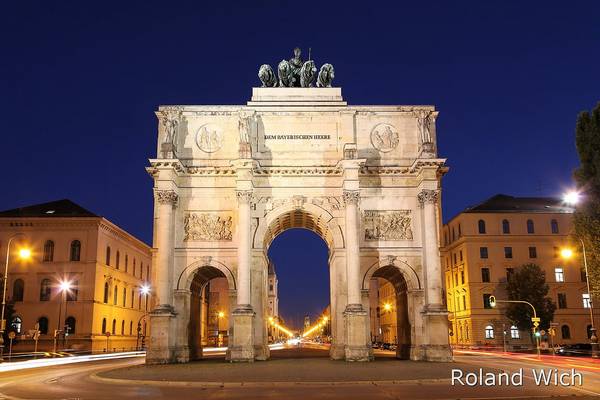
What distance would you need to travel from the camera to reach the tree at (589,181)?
31.0 meters

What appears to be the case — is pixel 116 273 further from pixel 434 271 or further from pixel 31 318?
pixel 434 271

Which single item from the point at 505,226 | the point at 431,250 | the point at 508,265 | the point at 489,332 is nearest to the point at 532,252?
the point at 508,265

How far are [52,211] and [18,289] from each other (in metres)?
7.47

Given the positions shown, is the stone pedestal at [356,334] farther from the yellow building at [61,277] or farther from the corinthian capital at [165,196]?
the yellow building at [61,277]

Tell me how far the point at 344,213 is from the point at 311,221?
314 centimetres

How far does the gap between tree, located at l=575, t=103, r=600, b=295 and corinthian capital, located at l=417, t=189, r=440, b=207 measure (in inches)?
282

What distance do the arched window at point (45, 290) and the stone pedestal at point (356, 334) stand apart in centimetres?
3189

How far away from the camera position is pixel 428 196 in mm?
33219

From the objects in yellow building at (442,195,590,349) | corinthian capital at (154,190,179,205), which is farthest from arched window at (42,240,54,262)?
yellow building at (442,195,590,349)

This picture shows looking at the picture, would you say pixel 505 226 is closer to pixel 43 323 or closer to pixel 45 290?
pixel 45 290

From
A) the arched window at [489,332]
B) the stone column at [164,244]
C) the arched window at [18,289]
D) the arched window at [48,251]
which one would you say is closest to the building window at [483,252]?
the arched window at [489,332]

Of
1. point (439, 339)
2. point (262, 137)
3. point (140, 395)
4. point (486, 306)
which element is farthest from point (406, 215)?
point (486, 306)

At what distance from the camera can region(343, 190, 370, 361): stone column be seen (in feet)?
101

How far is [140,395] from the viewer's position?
53.3 feet
